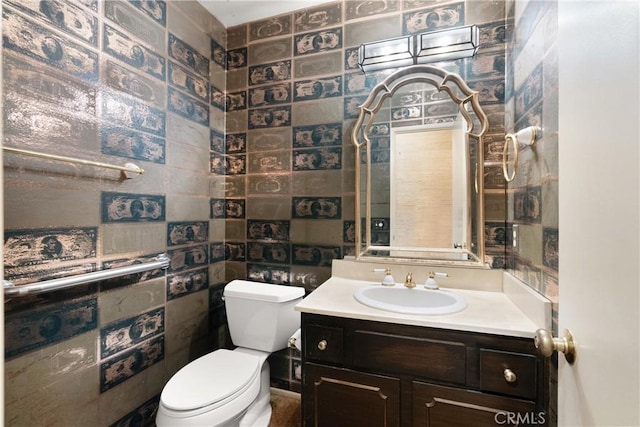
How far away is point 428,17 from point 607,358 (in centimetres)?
177

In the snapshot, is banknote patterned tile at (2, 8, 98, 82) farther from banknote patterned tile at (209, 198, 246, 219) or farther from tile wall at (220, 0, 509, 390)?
banknote patterned tile at (209, 198, 246, 219)

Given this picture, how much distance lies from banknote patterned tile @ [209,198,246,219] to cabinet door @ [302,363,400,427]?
1.15m

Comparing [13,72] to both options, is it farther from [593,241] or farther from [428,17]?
[428,17]

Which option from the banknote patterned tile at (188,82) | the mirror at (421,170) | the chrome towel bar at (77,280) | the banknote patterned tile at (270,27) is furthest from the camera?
the banknote patterned tile at (270,27)

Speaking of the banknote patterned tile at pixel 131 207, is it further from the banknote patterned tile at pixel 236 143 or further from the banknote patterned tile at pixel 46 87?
the banknote patterned tile at pixel 236 143

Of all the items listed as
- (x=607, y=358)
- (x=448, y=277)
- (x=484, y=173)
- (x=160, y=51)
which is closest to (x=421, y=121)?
(x=484, y=173)

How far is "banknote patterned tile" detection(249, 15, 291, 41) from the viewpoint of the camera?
192cm

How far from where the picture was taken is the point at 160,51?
158cm

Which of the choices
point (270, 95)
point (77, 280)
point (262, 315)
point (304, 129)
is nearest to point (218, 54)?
point (270, 95)

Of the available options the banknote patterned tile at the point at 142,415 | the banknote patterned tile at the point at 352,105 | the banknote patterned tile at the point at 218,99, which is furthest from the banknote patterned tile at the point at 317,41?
the banknote patterned tile at the point at 142,415

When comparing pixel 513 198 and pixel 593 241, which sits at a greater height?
pixel 513 198

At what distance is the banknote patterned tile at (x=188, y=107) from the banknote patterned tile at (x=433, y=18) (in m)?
1.33

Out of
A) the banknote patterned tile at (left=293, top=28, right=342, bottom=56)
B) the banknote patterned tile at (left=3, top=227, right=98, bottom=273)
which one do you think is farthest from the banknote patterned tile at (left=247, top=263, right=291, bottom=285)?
the banknote patterned tile at (left=293, top=28, right=342, bottom=56)

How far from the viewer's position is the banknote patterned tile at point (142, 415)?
1.39m
